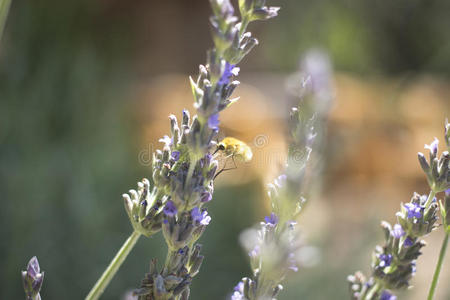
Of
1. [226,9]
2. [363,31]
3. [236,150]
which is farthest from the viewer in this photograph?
[363,31]

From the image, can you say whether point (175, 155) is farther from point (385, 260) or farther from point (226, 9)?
point (385, 260)

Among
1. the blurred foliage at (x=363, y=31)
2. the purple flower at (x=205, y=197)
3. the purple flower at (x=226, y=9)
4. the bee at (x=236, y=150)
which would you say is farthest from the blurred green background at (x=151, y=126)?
the purple flower at (x=226, y=9)

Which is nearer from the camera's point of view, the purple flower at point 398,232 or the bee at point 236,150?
the purple flower at point 398,232

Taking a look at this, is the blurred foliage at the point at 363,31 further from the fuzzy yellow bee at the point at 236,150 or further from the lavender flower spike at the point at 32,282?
the lavender flower spike at the point at 32,282

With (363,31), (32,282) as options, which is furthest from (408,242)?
Answer: (363,31)

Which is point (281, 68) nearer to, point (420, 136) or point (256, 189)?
point (420, 136)

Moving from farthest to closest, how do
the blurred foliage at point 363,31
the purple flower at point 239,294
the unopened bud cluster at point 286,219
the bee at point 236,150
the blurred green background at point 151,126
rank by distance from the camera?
the blurred foliage at point 363,31
the blurred green background at point 151,126
the bee at point 236,150
the purple flower at point 239,294
the unopened bud cluster at point 286,219
